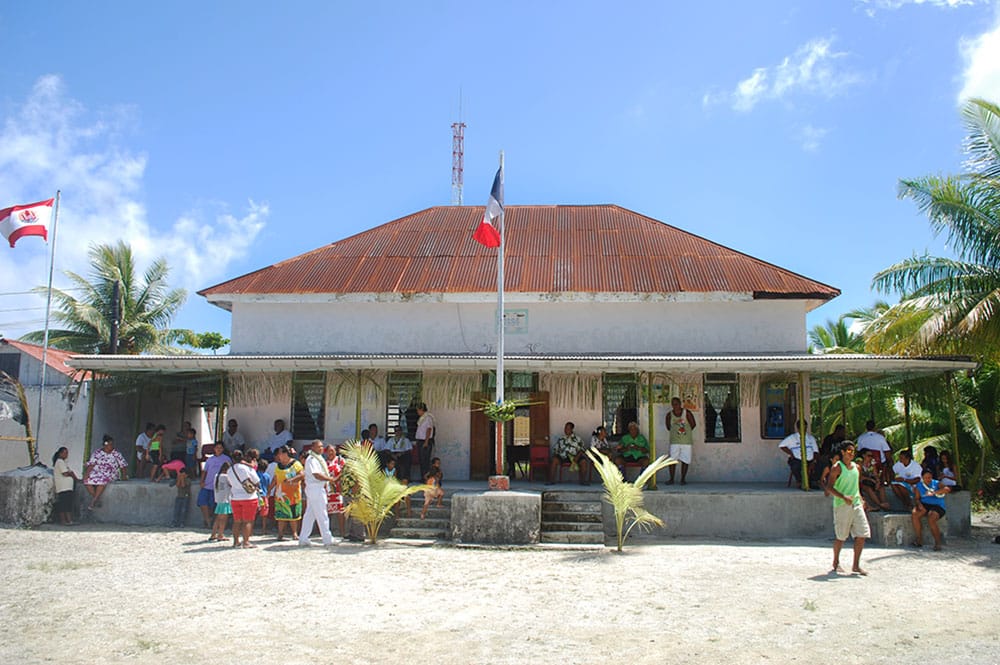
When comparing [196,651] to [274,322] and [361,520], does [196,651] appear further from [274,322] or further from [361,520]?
[274,322]

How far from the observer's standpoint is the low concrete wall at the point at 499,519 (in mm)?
10836

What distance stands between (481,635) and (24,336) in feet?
88.0

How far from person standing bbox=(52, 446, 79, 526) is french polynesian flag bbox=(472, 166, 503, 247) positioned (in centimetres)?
764

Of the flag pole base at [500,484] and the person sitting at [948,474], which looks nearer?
the flag pole base at [500,484]

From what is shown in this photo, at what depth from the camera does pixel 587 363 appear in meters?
12.8

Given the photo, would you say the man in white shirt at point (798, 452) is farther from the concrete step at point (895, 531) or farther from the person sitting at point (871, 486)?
the concrete step at point (895, 531)

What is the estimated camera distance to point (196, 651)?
618 cm

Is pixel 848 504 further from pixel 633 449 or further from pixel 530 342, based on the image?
pixel 530 342

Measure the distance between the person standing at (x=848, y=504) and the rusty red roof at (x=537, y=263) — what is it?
20.7 ft

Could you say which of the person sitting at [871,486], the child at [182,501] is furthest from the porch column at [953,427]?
the child at [182,501]

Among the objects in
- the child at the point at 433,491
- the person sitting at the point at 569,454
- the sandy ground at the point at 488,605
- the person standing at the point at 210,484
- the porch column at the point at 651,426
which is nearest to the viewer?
the sandy ground at the point at 488,605

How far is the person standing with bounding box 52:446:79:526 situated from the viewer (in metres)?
12.9

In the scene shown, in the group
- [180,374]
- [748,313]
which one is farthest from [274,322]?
[748,313]

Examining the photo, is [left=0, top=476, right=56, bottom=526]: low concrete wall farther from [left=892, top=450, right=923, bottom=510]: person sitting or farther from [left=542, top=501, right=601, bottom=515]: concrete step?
[left=892, top=450, right=923, bottom=510]: person sitting
